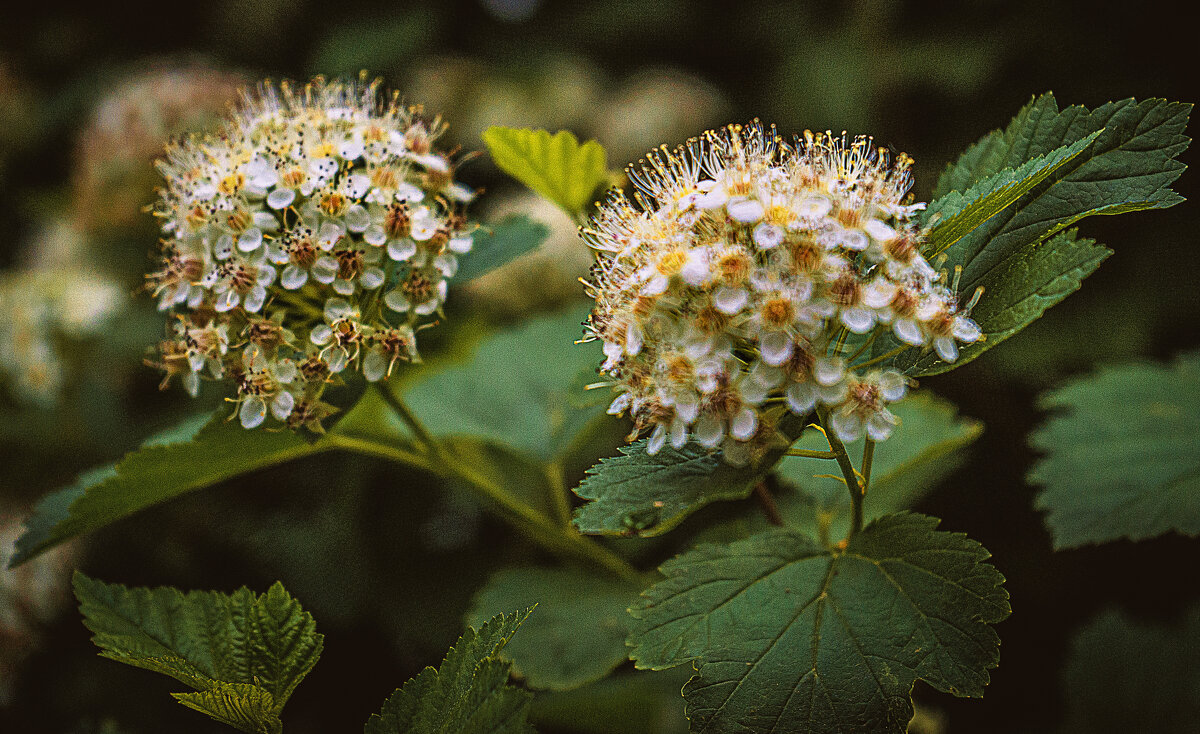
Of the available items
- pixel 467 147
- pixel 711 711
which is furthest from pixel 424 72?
pixel 711 711

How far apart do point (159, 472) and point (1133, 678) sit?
1.89m

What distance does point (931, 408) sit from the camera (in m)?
1.66

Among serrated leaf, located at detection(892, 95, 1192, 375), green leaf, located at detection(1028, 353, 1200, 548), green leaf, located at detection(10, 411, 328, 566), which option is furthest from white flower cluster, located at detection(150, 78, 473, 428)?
green leaf, located at detection(1028, 353, 1200, 548)

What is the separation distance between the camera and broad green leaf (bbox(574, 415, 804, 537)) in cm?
86

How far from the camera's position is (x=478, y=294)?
2527mm

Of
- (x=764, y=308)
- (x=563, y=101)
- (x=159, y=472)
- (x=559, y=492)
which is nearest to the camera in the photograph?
(x=764, y=308)

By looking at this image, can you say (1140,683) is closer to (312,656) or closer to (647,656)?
(647,656)

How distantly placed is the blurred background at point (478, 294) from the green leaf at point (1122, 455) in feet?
1.34

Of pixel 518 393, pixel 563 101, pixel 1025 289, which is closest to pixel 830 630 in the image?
pixel 1025 289

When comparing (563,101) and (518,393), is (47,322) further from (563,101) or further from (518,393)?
(563,101)

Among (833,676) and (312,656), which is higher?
(312,656)

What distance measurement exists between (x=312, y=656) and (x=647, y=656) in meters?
0.37

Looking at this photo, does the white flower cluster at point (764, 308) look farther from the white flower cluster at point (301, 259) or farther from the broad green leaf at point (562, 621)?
the broad green leaf at point (562, 621)

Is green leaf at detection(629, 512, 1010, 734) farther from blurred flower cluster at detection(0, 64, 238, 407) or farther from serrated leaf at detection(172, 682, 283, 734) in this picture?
blurred flower cluster at detection(0, 64, 238, 407)
